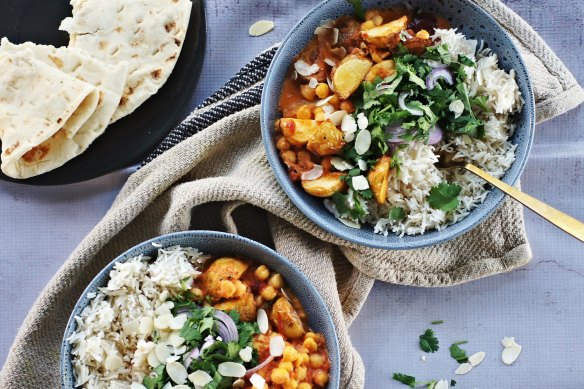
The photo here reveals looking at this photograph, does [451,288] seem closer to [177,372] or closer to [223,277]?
[223,277]

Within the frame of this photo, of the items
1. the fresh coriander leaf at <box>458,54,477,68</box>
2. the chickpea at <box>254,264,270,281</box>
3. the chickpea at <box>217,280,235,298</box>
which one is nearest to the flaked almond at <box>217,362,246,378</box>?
the chickpea at <box>217,280,235,298</box>

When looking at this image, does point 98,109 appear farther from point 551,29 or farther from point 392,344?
point 551,29

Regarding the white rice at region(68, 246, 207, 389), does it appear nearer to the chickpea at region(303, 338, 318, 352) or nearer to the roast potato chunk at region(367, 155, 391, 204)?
the chickpea at region(303, 338, 318, 352)

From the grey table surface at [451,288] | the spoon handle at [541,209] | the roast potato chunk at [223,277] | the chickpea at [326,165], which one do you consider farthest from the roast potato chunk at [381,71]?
the roast potato chunk at [223,277]

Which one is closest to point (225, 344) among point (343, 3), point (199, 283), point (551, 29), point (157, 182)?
point (199, 283)

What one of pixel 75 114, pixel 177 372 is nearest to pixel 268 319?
pixel 177 372

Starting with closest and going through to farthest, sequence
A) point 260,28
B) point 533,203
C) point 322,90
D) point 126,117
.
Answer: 1. point 533,203
2. point 322,90
3. point 126,117
4. point 260,28

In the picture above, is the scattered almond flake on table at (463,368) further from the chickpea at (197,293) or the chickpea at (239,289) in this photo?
the chickpea at (197,293)
